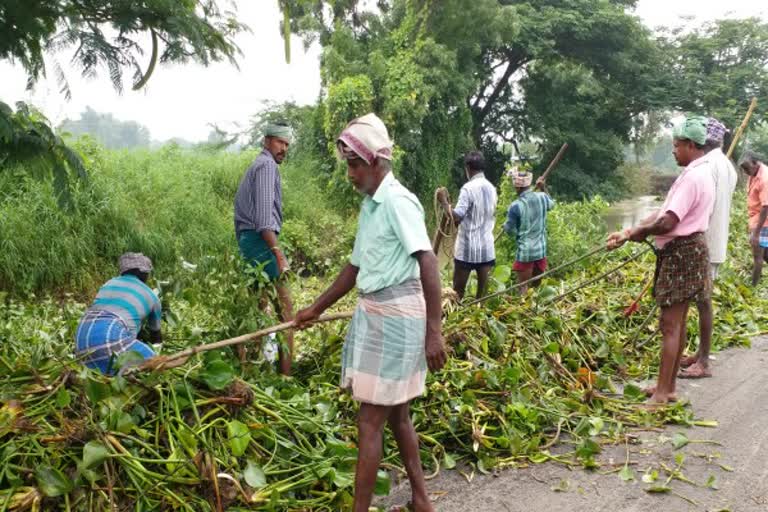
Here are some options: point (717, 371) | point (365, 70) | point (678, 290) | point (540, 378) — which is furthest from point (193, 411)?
point (365, 70)

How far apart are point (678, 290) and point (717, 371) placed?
1.17 meters

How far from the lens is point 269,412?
3076 millimetres

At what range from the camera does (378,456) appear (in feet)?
8.59

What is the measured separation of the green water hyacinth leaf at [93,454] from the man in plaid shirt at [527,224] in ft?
14.5

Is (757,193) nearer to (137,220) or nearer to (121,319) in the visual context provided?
(121,319)

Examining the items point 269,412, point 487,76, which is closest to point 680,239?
point 269,412

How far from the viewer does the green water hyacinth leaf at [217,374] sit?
2.96 metres

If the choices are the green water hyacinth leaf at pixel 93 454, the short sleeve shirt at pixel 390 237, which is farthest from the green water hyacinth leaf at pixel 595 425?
the green water hyacinth leaf at pixel 93 454

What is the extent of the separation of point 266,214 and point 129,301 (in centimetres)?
104

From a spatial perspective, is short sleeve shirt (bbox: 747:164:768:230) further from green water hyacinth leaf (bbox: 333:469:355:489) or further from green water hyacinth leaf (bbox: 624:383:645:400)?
green water hyacinth leaf (bbox: 333:469:355:489)

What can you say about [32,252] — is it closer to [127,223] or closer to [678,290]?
[127,223]

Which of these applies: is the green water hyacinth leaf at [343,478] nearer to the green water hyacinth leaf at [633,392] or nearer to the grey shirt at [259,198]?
the grey shirt at [259,198]

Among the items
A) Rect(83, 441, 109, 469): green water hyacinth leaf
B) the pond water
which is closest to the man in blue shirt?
Rect(83, 441, 109, 469): green water hyacinth leaf

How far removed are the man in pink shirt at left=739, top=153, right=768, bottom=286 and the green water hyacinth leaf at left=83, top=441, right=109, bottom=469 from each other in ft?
23.5
